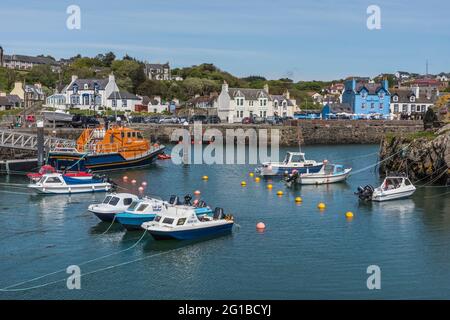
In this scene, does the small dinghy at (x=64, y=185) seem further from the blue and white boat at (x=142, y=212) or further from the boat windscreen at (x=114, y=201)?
the blue and white boat at (x=142, y=212)

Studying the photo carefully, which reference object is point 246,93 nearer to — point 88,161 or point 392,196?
point 88,161

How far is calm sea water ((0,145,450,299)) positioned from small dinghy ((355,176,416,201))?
756 millimetres

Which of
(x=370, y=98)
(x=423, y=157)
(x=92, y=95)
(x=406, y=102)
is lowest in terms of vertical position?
(x=423, y=157)

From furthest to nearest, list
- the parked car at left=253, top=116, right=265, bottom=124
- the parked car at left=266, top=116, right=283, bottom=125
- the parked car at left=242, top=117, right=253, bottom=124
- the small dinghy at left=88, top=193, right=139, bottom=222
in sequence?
1. the parked car at left=242, top=117, right=253, bottom=124
2. the parked car at left=253, top=116, right=265, bottom=124
3. the parked car at left=266, top=116, right=283, bottom=125
4. the small dinghy at left=88, top=193, right=139, bottom=222

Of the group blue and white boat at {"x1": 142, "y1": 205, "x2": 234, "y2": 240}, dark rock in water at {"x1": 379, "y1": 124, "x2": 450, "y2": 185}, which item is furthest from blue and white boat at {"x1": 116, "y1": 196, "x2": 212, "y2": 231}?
dark rock in water at {"x1": 379, "y1": 124, "x2": 450, "y2": 185}

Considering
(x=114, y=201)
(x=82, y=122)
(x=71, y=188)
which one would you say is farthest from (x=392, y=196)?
(x=82, y=122)

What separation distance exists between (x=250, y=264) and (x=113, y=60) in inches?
5293

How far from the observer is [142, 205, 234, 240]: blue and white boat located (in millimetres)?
29750

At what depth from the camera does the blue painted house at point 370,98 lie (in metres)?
113

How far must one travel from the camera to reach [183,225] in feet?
98.4

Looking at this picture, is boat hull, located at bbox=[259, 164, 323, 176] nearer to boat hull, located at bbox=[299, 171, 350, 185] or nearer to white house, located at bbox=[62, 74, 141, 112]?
boat hull, located at bbox=[299, 171, 350, 185]

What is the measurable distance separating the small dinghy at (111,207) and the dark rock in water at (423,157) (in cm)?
2524

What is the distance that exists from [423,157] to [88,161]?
92.4 feet
